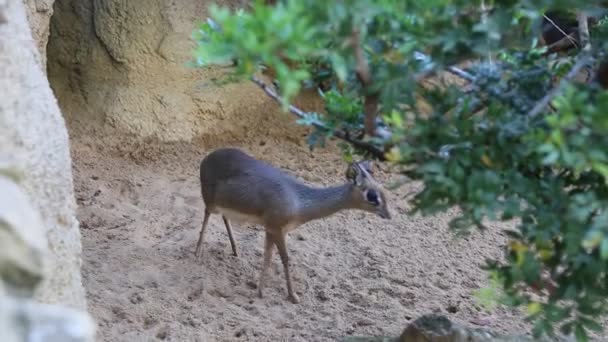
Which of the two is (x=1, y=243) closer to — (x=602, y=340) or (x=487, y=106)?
(x=487, y=106)

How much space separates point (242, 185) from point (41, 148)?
2492 millimetres

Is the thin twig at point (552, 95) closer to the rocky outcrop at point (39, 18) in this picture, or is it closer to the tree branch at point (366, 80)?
the tree branch at point (366, 80)

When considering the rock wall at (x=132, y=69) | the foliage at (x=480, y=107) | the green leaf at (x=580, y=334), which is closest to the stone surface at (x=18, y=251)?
the foliage at (x=480, y=107)

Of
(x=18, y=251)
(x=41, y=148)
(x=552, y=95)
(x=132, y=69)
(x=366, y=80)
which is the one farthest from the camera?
(x=132, y=69)

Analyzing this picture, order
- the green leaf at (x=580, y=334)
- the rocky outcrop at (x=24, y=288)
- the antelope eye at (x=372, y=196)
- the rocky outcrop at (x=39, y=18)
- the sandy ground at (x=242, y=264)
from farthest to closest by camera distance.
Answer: the antelope eye at (x=372, y=196)
the rocky outcrop at (x=39, y=18)
the sandy ground at (x=242, y=264)
the green leaf at (x=580, y=334)
the rocky outcrop at (x=24, y=288)

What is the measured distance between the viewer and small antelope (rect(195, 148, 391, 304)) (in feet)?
17.9

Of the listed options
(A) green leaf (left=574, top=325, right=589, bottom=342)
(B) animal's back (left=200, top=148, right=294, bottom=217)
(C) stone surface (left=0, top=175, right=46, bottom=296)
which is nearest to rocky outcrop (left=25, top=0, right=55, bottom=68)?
(B) animal's back (left=200, top=148, right=294, bottom=217)

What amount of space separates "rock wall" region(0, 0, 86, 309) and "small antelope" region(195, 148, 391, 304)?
2.15 meters

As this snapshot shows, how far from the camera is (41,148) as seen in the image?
316 centimetres

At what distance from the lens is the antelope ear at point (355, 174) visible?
5.40 m

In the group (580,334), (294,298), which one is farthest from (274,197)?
(580,334)

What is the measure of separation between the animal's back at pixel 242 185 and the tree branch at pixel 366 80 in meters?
2.39

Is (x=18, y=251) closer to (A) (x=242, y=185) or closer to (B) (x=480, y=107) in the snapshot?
(B) (x=480, y=107)

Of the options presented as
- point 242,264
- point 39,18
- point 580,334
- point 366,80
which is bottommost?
point 242,264
